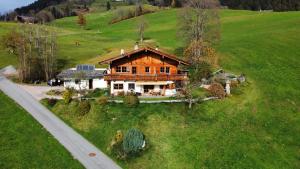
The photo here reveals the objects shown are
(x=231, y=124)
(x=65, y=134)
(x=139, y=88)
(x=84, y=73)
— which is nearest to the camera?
(x=65, y=134)

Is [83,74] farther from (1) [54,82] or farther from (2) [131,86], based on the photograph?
(2) [131,86]

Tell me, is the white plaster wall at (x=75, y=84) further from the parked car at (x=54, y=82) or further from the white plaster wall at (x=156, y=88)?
the white plaster wall at (x=156, y=88)

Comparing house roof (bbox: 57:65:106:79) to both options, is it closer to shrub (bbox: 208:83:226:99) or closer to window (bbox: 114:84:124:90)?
window (bbox: 114:84:124:90)

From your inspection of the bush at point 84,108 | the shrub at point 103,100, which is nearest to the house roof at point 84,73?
the shrub at point 103,100

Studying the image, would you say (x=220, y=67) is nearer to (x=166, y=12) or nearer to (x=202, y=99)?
(x=202, y=99)

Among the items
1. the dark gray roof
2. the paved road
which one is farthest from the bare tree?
the paved road

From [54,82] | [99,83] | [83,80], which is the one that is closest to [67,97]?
[83,80]

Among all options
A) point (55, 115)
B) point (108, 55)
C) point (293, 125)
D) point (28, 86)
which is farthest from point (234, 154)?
point (108, 55)
